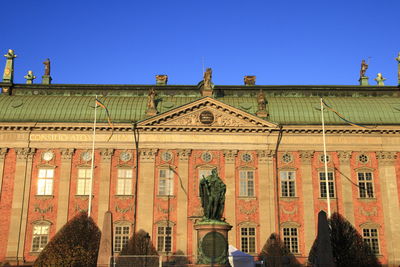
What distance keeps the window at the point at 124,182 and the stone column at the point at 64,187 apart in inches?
161

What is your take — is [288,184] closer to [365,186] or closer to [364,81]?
[365,186]

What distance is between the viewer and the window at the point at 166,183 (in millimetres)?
43906

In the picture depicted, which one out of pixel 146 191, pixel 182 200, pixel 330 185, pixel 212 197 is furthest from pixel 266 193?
pixel 212 197

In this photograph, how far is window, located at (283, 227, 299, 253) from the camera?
4297cm

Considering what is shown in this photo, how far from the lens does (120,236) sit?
42.9 m

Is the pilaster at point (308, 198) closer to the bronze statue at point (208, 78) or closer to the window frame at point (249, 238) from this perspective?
the window frame at point (249, 238)

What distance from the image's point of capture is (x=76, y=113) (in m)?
45.8

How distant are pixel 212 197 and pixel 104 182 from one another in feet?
62.3

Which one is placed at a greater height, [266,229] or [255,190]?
[255,190]

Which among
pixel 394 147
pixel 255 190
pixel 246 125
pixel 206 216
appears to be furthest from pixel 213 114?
pixel 206 216

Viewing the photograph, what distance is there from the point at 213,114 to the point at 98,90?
11964 mm

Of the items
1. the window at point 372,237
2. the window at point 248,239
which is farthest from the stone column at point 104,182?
the window at point 372,237

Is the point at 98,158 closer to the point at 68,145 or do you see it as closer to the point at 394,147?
the point at 68,145

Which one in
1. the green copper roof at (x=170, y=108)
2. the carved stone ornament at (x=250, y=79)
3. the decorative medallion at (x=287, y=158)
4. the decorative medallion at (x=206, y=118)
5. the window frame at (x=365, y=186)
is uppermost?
the carved stone ornament at (x=250, y=79)
